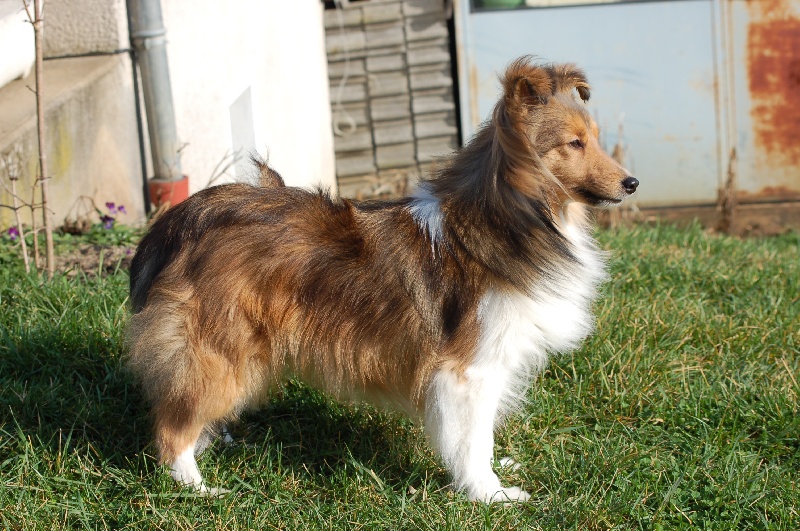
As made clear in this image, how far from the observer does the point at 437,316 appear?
3176mm

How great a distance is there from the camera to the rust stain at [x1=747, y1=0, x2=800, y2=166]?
24.5ft

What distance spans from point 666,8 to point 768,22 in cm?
86

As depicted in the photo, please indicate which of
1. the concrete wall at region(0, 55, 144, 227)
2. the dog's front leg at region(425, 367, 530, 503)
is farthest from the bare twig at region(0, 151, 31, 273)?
the dog's front leg at region(425, 367, 530, 503)

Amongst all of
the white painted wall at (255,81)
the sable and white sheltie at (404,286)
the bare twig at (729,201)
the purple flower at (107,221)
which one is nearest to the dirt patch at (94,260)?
the purple flower at (107,221)

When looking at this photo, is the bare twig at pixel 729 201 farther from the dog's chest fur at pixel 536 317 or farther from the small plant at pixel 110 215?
the small plant at pixel 110 215

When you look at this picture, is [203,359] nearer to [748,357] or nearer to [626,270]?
[748,357]

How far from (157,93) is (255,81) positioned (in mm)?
1532

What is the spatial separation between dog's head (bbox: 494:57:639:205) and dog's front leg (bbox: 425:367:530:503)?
27.5 inches

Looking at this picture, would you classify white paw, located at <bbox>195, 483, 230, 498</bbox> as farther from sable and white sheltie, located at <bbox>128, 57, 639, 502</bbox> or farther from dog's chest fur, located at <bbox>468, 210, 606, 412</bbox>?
dog's chest fur, located at <bbox>468, 210, 606, 412</bbox>

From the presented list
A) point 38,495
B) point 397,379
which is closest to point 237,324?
point 397,379

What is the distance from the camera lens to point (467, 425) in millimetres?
3230

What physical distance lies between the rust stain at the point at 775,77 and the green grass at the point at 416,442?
3.44m

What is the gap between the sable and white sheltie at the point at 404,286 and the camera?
3.12 m

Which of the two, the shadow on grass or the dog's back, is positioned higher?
the dog's back
